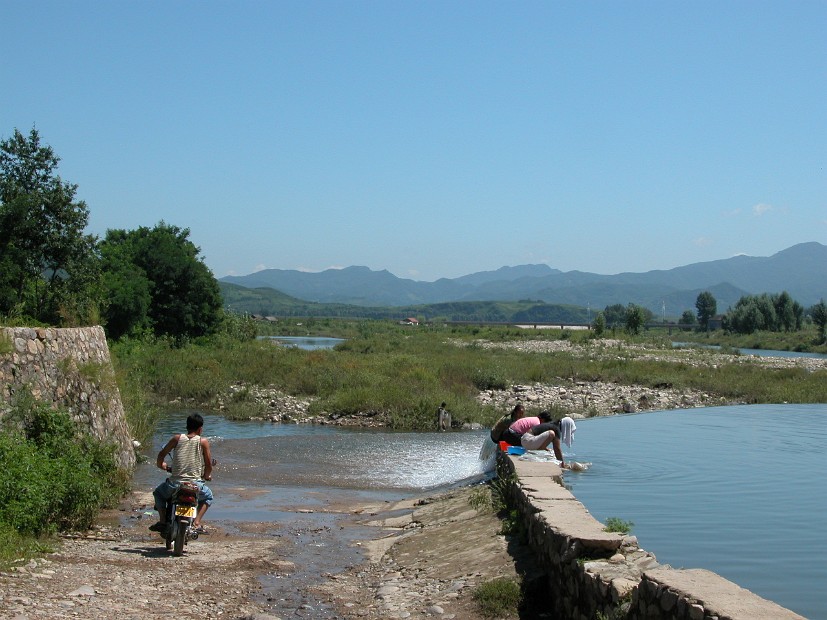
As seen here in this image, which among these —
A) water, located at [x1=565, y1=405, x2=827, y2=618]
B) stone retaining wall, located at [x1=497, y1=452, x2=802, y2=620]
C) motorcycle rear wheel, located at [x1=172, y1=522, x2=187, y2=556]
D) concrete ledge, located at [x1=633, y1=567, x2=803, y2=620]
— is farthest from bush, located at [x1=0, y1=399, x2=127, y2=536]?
water, located at [x1=565, y1=405, x2=827, y2=618]

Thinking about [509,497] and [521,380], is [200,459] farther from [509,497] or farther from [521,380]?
[521,380]

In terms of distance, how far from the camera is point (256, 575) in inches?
381

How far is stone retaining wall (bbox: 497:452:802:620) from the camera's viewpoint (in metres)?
5.45

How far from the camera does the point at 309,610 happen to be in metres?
8.49

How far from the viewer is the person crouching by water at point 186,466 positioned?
10578 mm

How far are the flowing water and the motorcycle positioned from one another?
1.42 meters

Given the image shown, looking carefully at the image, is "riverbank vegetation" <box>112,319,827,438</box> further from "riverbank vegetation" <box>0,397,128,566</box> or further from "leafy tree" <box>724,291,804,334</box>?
"leafy tree" <box>724,291,804,334</box>

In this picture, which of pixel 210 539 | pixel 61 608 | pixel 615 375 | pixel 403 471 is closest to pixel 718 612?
pixel 61 608

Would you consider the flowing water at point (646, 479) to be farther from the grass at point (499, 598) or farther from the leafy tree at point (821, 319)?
the leafy tree at point (821, 319)

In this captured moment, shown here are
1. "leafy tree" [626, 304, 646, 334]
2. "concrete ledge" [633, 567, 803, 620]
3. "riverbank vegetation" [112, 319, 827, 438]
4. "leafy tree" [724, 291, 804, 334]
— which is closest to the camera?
"concrete ledge" [633, 567, 803, 620]

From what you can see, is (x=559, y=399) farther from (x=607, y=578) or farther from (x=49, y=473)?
(x=607, y=578)

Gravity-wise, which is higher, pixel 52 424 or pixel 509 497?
pixel 52 424

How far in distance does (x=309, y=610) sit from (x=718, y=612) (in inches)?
175

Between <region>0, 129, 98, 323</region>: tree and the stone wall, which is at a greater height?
<region>0, 129, 98, 323</region>: tree
